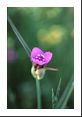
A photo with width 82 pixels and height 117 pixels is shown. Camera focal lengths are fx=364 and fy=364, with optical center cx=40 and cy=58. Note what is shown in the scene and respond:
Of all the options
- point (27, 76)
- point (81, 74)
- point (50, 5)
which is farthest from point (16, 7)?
point (81, 74)

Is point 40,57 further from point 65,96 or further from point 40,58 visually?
point 65,96

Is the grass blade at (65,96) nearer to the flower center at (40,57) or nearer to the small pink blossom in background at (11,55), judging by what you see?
the flower center at (40,57)

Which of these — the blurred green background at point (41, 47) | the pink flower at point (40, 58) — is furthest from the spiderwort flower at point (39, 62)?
the blurred green background at point (41, 47)

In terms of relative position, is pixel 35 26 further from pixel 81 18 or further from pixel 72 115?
pixel 72 115

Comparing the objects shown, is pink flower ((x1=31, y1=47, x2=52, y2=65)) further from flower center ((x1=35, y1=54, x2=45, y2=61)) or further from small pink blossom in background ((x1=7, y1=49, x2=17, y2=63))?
small pink blossom in background ((x1=7, y1=49, x2=17, y2=63))

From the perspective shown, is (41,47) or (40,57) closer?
(40,57)

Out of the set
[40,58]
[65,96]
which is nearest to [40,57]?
[40,58]
